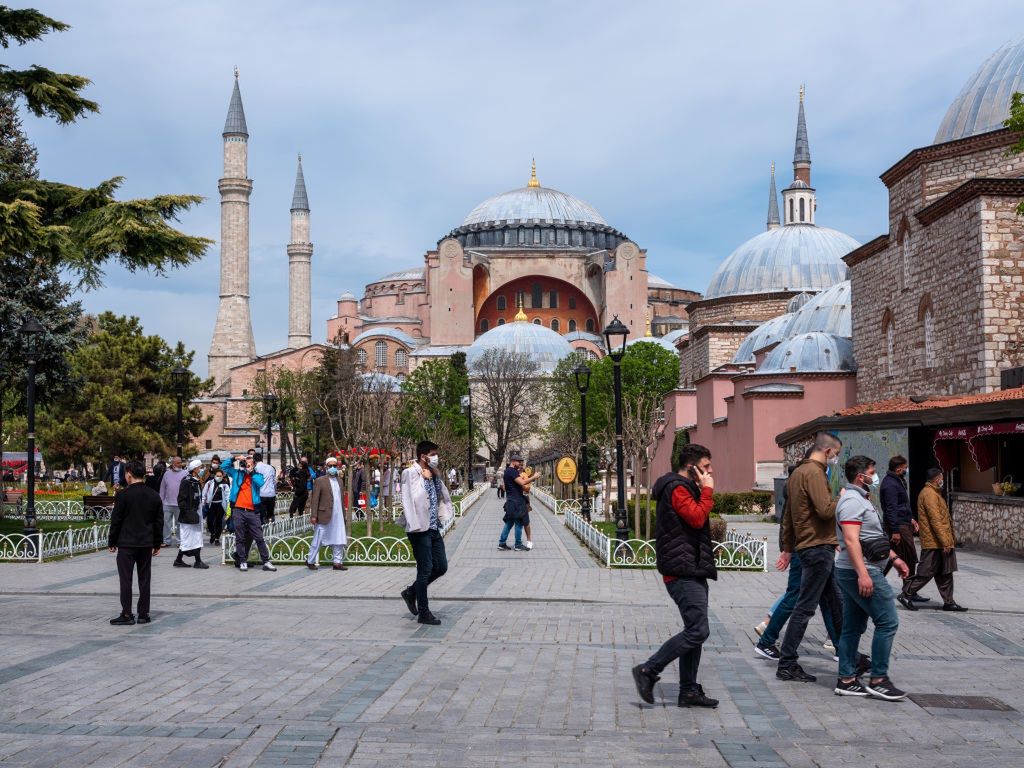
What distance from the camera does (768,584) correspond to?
11.3 meters

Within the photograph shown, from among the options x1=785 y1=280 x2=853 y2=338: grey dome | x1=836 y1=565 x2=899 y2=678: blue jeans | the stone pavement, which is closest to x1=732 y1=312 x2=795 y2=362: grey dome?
x1=785 y1=280 x2=853 y2=338: grey dome

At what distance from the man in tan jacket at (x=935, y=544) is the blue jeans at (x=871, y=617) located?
3565mm

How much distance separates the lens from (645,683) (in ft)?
18.7

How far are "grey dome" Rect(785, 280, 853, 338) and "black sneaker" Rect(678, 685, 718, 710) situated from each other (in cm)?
2944

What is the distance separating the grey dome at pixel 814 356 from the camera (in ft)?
98.3

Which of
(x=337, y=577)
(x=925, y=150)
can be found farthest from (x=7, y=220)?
(x=925, y=150)

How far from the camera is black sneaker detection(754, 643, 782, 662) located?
6945 millimetres

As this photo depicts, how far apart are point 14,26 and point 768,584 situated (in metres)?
11.7

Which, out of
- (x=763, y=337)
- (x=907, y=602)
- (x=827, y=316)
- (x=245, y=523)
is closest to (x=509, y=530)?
(x=245, y=523)

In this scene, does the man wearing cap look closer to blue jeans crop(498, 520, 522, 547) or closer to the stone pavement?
the stone pavement

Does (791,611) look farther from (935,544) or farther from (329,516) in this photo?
(329,516)

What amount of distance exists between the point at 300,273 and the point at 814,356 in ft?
185

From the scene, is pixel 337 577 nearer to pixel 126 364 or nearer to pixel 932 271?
pixel 932 271

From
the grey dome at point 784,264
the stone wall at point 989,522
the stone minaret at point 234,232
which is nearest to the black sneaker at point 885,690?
the stone wall at point 989,522
